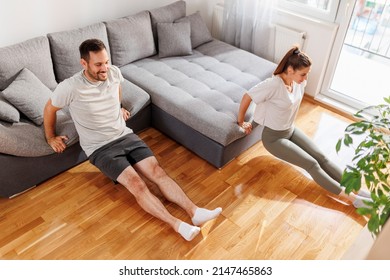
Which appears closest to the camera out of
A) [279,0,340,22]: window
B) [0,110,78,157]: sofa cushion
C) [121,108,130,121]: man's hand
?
[0,110,78,157]: sofa cushion

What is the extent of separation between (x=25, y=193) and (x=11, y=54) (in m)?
1.02

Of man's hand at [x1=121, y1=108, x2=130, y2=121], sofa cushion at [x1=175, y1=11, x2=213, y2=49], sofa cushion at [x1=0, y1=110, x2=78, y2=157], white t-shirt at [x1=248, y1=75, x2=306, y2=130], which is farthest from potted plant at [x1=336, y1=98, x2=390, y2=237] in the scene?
sofa cushion at [x1=175, y1=11, x2=213, y2=49]

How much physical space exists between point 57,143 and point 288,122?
160 cm

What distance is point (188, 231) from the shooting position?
2256 mm

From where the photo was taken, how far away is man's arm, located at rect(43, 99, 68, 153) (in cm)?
237

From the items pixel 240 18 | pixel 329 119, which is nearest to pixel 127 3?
pixel 240 18

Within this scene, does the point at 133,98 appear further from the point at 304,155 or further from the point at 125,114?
the point at 304,155

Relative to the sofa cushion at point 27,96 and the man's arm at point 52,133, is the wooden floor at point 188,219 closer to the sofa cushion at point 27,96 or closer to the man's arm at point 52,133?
the man's arm at point 52,133

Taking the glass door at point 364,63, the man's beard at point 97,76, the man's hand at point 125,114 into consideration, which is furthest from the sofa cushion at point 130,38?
the glass door at point 364,63

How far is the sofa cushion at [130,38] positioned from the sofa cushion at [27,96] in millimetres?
838

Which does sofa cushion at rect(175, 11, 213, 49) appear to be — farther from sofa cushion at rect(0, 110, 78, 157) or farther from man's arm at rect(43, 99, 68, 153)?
man's arm at rect(43, 99, 68, 153)

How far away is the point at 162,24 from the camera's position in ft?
11.4

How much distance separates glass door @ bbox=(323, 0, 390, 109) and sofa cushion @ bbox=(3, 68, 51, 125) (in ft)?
8.70

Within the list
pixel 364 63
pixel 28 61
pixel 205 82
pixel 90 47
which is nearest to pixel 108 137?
pixel 90 47
